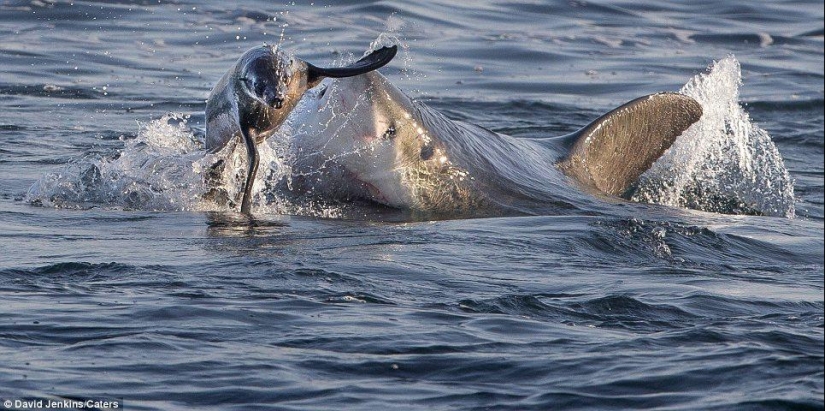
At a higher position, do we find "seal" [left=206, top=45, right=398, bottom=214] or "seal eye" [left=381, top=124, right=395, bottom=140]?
"seal" [left=206, top=45, right=398, bottom=214]

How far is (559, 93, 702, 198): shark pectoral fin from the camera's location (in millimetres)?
9055

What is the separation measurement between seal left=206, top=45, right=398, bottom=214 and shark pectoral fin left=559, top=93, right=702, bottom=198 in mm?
2100

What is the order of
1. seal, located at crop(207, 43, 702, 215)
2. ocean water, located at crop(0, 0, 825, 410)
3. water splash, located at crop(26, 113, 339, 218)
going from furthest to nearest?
water splash, located at crop(26, 113, 339, 218)
seal, located at crop(207, 43, 702, 215)
ocean water, located at crop(0, 0, 825, 410)

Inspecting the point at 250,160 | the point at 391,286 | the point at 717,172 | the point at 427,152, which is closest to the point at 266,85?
the point at 250,160

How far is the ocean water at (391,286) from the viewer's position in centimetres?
466

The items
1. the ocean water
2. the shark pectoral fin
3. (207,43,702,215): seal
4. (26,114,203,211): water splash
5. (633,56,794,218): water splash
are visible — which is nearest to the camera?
the ocean water

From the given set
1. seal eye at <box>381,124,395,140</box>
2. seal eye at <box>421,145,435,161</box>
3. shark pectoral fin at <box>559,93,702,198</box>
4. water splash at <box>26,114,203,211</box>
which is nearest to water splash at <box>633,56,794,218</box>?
shark pectoral fin at <box>559,93,702,198</box>

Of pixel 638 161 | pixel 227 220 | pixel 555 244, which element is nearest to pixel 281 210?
pixel 227 220

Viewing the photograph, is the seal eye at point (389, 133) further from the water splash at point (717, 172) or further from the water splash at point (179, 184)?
the water splash at point (717, 172)

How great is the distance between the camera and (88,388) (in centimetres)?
454

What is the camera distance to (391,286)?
6.01 m

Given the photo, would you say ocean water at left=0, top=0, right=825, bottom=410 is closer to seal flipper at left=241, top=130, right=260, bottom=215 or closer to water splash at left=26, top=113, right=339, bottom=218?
water splash at left=26, top=113, right=339, bottom=218

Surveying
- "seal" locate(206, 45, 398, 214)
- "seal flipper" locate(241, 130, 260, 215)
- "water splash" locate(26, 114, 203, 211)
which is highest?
"seal" locate(206, 45, 398, 214)

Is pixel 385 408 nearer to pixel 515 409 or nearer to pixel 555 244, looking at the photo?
pixel 515 409
